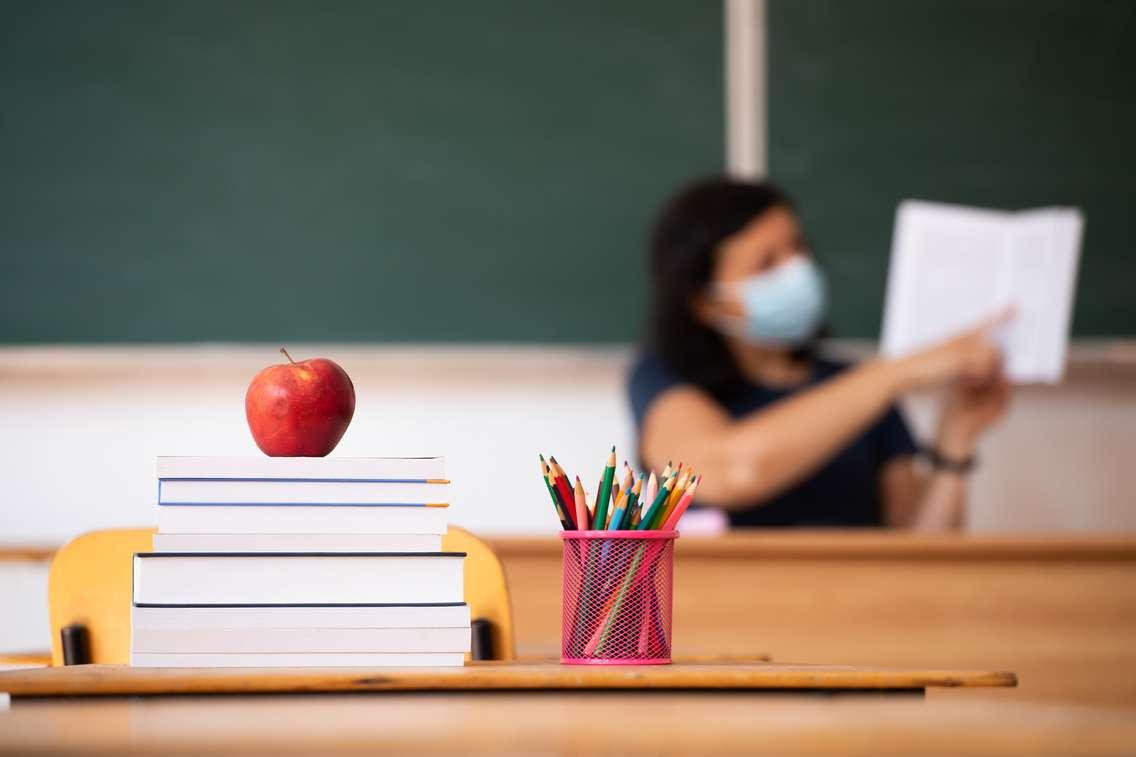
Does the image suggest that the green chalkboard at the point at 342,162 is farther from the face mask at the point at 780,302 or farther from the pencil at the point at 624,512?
the pencil at the point at 624,512

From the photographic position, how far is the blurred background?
257 centimetres

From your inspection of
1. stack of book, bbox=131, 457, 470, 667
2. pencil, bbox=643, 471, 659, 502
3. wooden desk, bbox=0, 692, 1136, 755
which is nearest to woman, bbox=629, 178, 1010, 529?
pencil, bbox=643, 471, 659, 502

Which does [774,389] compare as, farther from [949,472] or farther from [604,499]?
[604,499]

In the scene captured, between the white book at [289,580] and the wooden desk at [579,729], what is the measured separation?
20cm

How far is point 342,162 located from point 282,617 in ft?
6.33

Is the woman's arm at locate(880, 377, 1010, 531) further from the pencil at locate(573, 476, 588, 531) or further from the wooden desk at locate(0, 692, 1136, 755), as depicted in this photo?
the wooden desk at locate(0, 692, 1136, 755)

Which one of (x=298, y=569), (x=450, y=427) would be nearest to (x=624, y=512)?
(x=298, y=569)

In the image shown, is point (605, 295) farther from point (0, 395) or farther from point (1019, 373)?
point (0, 395)

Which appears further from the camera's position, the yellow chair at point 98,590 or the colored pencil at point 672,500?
the yellow chair at point 98,590

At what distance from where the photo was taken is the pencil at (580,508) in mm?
857

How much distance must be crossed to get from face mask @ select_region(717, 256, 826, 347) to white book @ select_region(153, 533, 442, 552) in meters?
1.54

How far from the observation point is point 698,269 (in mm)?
2346

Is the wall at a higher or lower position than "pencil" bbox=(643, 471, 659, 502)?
higher

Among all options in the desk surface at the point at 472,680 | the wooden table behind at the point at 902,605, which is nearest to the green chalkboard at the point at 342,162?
the wooden table behind at the point at 902,605
